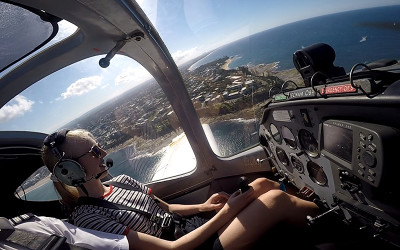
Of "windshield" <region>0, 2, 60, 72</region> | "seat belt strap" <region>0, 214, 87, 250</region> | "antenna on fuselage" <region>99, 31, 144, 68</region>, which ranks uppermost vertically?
"windshield" <region>0, 2, 60, 72</region>

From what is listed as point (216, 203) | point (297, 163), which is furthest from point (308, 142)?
point (216, 203)

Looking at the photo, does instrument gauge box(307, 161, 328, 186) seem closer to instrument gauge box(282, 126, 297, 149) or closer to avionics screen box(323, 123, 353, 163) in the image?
instrument gauge box(282, 126, 297, 149)

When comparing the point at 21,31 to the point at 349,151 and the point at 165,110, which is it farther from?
the point at 349,151

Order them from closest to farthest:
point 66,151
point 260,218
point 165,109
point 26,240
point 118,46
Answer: point 26,240 → point 260,218 → point 66,151 → point 118,46 → point 165,109

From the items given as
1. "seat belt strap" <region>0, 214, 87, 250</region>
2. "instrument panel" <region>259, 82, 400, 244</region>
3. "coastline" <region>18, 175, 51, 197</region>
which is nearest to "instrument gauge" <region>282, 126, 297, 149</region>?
"instrument panel" <region>259, 82, 400, 244</region>

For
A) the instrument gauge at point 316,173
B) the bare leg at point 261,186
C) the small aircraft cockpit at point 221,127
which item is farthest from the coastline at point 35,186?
the instrument gauge at point 316,173

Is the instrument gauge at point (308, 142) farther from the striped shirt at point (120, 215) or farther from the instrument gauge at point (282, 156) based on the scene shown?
the striped shirt at point (120, 215)

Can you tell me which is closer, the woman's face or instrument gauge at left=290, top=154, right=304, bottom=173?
the woman's face

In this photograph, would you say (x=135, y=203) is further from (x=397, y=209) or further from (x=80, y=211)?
(x=397, y=209)
